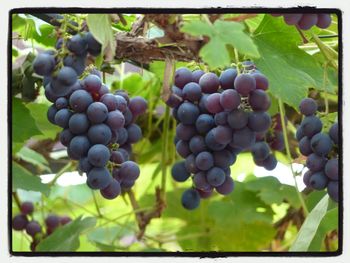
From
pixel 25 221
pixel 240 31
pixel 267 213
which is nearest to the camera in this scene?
pixel 240 31

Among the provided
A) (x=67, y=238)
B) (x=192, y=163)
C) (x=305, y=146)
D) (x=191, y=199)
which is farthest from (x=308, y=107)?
(x=67, y=238)

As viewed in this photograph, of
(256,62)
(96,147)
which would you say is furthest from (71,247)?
(256,62)

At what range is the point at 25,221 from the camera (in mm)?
1091

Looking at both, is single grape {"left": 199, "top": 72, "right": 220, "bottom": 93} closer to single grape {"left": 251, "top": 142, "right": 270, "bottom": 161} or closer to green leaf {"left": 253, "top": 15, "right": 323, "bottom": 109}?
green leaf {"left": 253, "top": 15, "right": 323, "bottom": 109}

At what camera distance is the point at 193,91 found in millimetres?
768

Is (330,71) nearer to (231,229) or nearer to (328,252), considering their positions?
(328,252)

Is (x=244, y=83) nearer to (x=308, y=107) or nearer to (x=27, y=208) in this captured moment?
(x=308, y=107)

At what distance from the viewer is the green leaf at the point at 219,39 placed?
1.96 feet

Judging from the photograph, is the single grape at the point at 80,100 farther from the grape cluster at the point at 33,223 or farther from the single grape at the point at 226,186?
the grape cluster at the point at 33,223

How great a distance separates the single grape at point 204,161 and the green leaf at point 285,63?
97 mm

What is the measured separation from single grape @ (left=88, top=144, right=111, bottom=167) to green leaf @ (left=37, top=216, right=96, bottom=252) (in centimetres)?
19

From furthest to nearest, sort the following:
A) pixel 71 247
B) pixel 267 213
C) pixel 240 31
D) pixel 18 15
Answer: pixel 267 213, pixel 71 247, pixel 18 15, pixel 240 31

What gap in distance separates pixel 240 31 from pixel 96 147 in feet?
0.61

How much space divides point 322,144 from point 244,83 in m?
0.10
